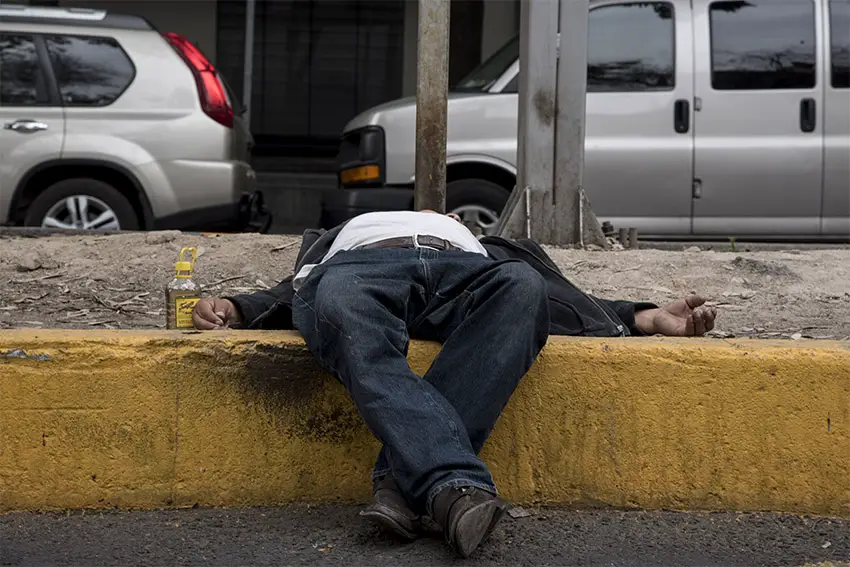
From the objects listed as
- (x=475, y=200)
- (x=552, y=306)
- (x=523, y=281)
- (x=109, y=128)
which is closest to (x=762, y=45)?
(x=475, y=200)

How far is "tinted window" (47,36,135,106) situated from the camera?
7.17 metres

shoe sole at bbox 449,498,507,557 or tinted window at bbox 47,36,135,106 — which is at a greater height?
tinted window at bbox 47,36,135,106

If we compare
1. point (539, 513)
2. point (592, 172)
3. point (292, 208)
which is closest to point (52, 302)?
point (539, 513)

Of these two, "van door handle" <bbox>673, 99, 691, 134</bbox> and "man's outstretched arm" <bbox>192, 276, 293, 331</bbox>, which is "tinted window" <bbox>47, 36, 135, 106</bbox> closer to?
"van door handle" <bbox>673, 99, 691, 134</bbox>

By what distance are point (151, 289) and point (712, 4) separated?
445 cm

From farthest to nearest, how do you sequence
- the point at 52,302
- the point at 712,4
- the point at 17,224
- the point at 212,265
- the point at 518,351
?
the point at 712,4
the point at 17,224
the point at 212,265
the point at 52,302
the point at 518,351

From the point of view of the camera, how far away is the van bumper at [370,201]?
7219mm

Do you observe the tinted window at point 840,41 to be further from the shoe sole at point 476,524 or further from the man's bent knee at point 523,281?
the shoe sole at point 476,524

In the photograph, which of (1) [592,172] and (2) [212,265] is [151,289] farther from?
(1) [592,172]

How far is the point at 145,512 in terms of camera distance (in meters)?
3.19

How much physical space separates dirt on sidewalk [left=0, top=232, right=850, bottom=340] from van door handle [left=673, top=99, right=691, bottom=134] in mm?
2075

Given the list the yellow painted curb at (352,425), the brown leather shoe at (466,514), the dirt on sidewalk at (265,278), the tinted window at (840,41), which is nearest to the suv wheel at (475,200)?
the dirt on sidewalk at (265,278)

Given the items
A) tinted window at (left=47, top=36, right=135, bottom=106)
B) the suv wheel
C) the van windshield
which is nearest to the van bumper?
the suv wheel

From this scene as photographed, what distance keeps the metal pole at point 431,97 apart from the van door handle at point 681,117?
2714 millimetres
